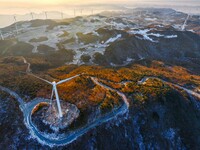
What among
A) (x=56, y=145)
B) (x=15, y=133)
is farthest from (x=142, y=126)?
(x=15, y=133)

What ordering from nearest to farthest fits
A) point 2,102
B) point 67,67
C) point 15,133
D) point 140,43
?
point 15,133 → point 2,102 → point 67,67 → point 140,43

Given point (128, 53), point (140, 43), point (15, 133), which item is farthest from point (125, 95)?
point (140, 43)

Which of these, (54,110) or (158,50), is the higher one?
(54,110)

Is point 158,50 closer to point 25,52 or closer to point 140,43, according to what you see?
point 140,43

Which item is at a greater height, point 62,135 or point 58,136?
point 62,135

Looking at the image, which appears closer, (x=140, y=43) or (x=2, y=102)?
(x=2, y=102)

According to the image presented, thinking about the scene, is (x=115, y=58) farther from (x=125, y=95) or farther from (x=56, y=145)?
(x=56, y=145)

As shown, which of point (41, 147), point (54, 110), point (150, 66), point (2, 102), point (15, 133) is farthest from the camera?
point (150, 66)

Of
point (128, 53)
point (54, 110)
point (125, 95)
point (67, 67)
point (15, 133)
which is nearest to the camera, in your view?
point (15, 133)

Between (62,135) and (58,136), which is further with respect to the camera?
(62,135)
